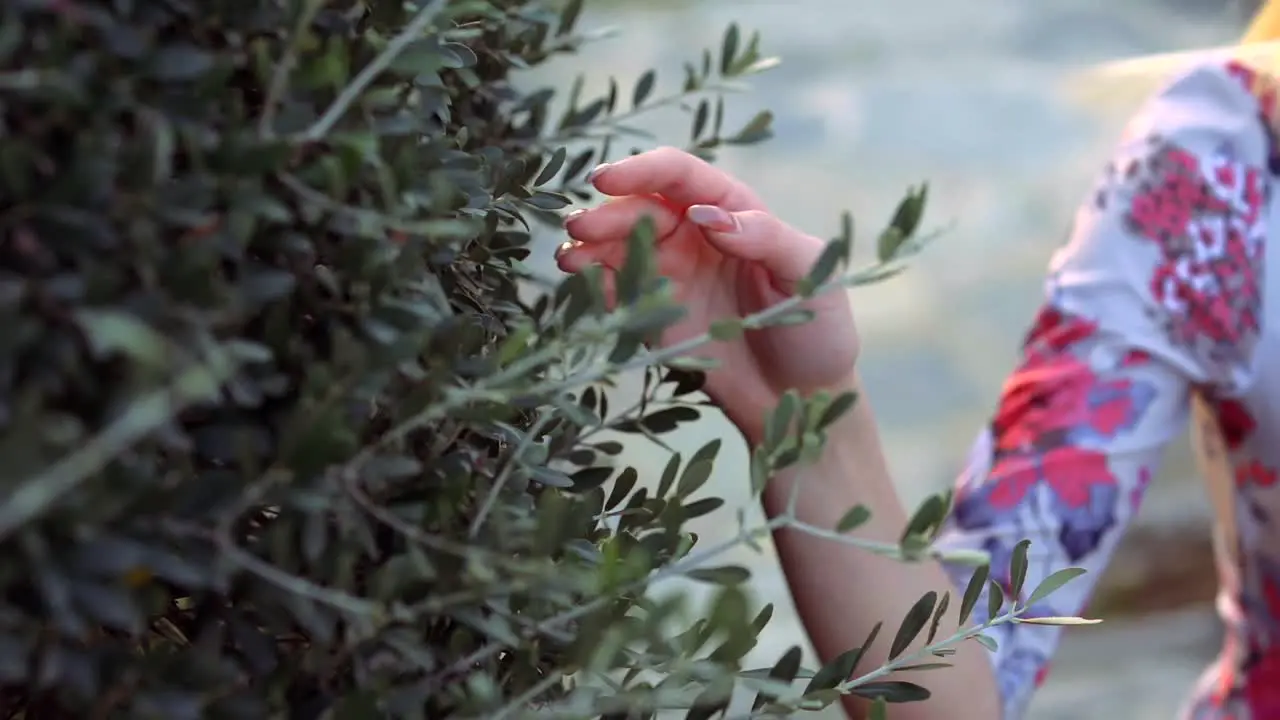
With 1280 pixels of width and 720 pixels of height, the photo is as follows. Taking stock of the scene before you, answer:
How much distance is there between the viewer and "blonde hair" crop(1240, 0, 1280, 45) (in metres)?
1.03

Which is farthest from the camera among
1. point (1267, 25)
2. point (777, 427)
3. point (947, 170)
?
point (947, 170)

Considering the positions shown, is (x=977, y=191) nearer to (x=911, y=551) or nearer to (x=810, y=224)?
(x=810, y=224)

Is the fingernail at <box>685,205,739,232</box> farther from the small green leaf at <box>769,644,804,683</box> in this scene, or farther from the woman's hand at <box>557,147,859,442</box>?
the small green leaf at <box>769,644,804,683</box>

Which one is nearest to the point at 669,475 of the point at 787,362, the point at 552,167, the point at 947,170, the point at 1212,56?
the point at 552,167

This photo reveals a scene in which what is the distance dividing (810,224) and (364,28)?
1.93m

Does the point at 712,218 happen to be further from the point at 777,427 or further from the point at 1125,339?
the point at 1125,339

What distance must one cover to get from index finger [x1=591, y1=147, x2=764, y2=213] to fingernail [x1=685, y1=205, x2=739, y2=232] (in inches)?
0.9

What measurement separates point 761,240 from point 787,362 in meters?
0.09

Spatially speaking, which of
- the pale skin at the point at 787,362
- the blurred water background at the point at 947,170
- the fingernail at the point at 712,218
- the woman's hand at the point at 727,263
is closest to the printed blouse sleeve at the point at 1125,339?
the pale skin at the point at 787,362

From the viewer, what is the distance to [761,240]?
1.64 feet

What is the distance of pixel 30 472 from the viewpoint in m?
0.18

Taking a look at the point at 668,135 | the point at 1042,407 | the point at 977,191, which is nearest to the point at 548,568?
the point at 1042,407

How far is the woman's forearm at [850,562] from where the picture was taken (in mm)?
633

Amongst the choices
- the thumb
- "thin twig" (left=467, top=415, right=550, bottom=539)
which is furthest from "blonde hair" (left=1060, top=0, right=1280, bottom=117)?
"thin twig" (left=467, top=415, right=550, bottom=539)
